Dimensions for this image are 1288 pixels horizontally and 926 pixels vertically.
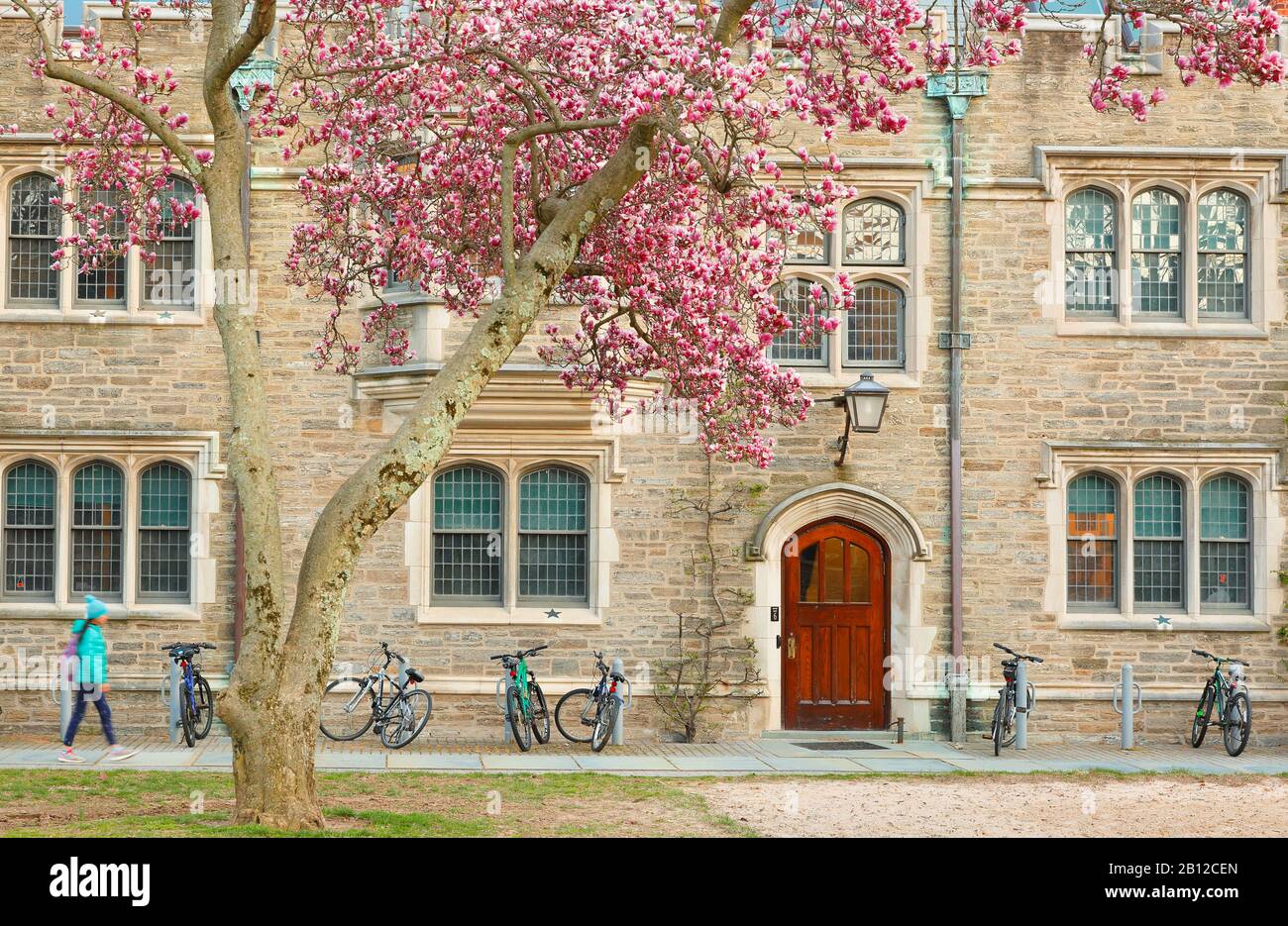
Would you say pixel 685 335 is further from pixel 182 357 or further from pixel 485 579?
pixel 182 357

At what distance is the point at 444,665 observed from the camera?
15.2 m

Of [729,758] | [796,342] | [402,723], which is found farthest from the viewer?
[796,342]

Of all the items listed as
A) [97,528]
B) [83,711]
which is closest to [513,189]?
[83,711]

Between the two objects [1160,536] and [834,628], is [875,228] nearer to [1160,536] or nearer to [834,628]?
[834,628]

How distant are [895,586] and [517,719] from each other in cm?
428

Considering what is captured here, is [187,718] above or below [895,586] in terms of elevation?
below

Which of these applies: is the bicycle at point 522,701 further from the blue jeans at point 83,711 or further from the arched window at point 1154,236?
the arched window at point 1154,236

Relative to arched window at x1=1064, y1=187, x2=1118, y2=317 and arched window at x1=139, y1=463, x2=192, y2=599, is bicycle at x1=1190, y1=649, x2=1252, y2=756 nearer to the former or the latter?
arched window at x1=1064, y1=187, x2=1118, y2=317

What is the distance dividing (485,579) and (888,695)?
14.8 ft

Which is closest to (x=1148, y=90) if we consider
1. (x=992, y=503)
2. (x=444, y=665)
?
(x=992, y=503)

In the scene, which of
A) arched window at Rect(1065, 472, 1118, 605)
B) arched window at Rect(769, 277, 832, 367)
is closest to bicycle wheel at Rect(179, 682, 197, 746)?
arched window at Rect(769, 277, 832, 367)

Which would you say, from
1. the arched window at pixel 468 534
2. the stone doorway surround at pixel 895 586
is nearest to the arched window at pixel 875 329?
the stone doorway surround at pixel 895 586

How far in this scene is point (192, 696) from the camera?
14.2 m

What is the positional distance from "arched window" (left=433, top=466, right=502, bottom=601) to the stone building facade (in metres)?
0.03
